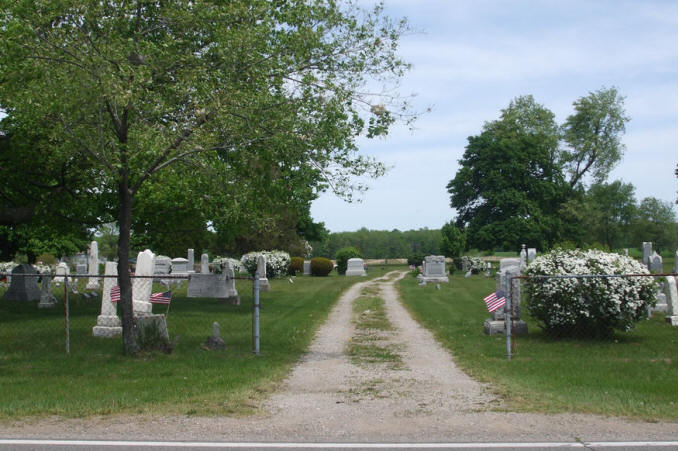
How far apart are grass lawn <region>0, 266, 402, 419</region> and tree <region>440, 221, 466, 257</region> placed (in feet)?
122

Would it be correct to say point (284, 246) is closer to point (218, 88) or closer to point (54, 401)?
point (218, 88)

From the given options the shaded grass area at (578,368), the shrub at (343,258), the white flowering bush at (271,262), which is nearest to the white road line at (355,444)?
the shaded grass area at (578,368)

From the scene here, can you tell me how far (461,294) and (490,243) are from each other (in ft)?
90.9

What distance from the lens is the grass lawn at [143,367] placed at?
26.7 ft

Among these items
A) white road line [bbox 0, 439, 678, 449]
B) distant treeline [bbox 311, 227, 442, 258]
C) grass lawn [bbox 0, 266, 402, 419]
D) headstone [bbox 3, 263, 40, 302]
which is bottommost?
grass lawn [bbox 0, 266, 402, 419]

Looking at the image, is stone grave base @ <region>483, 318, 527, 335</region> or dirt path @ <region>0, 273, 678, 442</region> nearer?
dirt path @ <region>0, 273, 678, 442</region>

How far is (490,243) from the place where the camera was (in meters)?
55.0

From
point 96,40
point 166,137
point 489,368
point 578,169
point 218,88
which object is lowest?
point 489,368

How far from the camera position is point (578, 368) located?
10.5 m

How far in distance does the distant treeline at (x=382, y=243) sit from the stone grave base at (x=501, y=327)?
90.0 m

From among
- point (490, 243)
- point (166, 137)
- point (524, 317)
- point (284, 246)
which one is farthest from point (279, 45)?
point (490, 243)

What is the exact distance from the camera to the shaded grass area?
7.90 meters

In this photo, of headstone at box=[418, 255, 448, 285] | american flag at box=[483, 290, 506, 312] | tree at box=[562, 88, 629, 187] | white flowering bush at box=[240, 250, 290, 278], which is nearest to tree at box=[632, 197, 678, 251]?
tree at box=[562, 88, 629, 187]

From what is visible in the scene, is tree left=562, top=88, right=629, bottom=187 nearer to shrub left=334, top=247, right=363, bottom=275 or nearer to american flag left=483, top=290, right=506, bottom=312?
shrub left=334, top=247, right=363, bottom=275
